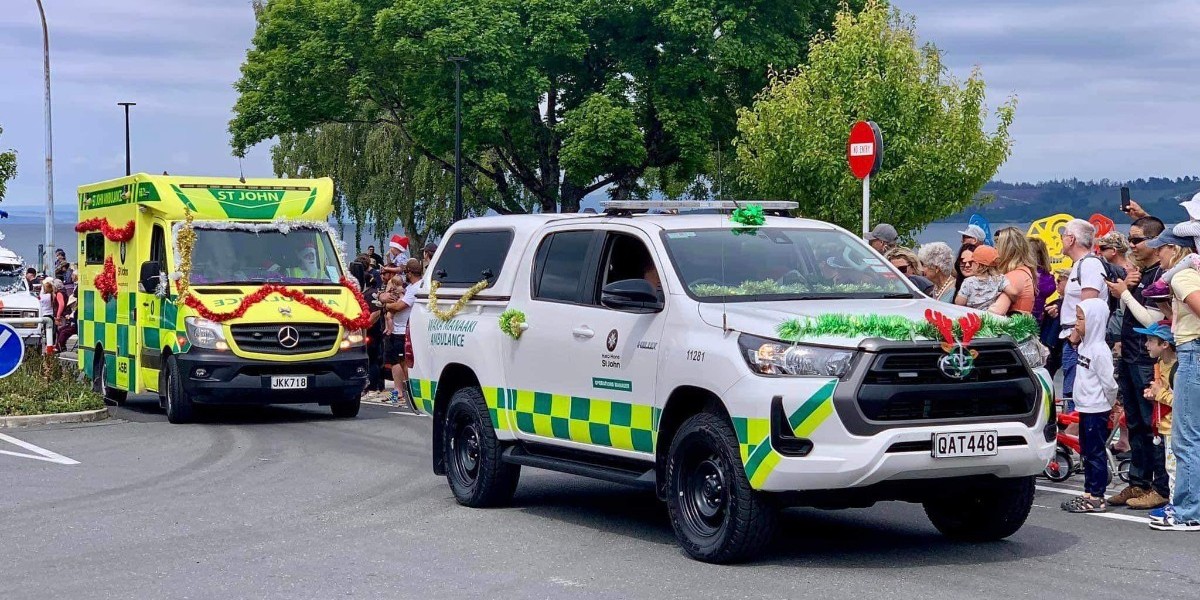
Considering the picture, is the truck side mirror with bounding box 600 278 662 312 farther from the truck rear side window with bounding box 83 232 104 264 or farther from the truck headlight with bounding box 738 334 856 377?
the truck rear side window with bounding box 83 232 104 264

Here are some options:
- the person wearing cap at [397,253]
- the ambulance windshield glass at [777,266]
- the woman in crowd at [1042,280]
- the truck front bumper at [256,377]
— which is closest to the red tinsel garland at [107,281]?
the truck front bumper at [256,377]

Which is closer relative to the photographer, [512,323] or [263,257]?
[512,323]

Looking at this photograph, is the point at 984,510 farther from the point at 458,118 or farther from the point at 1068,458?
the point at 458,118

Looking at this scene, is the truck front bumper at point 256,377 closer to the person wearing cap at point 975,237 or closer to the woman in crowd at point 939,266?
the woman in crowd at point 939,266

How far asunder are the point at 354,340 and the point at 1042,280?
8.18 meters

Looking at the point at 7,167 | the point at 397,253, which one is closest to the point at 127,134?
the point at 7,167

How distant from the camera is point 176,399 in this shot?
18.1 m

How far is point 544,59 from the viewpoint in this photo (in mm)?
50500

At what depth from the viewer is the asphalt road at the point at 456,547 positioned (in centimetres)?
818

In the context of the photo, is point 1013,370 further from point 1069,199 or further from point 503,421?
point 1069,199

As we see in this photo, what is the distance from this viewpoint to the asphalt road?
8.18 metres

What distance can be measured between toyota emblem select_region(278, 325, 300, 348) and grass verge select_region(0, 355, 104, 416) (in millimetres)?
2676

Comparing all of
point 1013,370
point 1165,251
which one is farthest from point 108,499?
point 1165,251

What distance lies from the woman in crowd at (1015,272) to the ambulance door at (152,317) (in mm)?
10077
